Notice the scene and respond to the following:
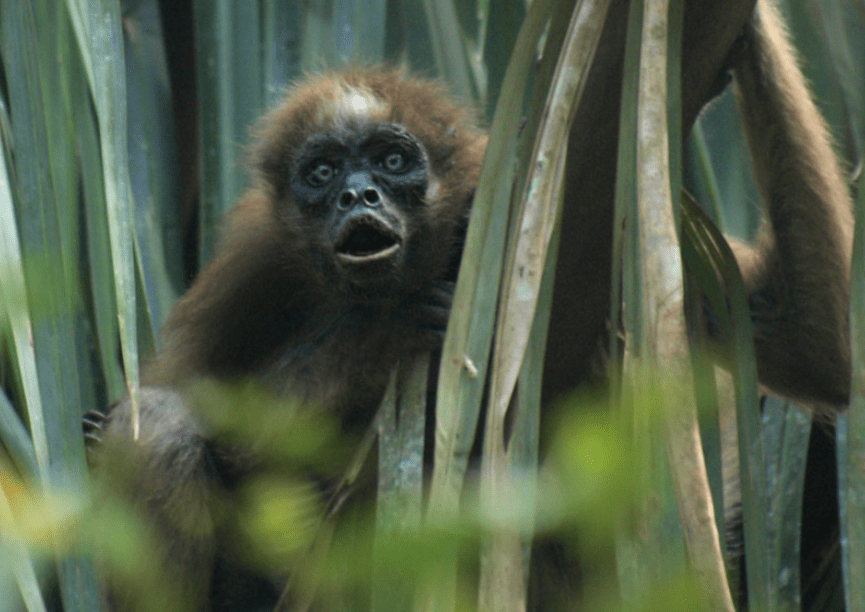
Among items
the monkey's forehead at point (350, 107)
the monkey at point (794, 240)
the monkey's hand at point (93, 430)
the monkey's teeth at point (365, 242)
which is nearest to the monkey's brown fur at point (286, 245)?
the monkey's forehead at point (350, 107)

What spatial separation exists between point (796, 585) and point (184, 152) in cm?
228

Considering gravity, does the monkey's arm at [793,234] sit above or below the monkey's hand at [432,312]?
above

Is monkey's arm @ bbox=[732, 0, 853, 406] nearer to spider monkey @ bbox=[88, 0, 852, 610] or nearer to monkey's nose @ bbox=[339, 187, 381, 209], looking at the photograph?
spider monkey @ bbox=[88, 0, 852, 610]

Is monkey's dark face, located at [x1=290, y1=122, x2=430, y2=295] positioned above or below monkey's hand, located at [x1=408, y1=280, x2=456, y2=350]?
above

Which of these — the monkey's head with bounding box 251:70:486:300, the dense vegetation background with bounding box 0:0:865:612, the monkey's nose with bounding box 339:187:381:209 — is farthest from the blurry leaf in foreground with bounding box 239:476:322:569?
the monkey's nose with bounding box 339:187:381:209

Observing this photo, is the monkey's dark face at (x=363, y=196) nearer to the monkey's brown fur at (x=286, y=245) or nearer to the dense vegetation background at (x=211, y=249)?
the monkey's brown fur at (x=286, y=245)

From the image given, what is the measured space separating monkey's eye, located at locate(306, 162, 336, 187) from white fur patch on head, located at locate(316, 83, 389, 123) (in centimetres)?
12

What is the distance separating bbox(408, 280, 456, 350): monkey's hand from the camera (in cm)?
271

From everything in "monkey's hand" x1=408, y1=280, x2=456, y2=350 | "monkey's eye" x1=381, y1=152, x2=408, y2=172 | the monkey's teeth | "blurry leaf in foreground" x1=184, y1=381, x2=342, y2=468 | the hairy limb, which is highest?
"monkey's eye" x1=381, y1=152, x2=408, y2=172

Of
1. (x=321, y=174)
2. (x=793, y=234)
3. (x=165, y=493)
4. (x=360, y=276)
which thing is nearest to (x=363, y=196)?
(x=360, y=276)

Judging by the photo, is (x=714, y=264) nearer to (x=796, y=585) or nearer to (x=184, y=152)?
(x=796, y=585)

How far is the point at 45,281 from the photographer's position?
1613 millimetres

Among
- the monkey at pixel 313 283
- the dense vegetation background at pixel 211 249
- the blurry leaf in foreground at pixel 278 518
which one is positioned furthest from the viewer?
the monkey at pixel 313 283

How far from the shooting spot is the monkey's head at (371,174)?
9.62 feet
